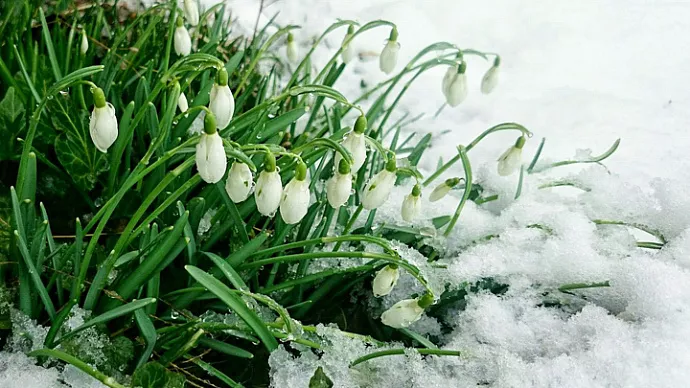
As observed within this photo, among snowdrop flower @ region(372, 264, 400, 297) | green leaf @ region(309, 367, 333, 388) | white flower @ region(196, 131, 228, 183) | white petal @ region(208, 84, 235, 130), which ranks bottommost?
green leaf @ region(309, 367, 333, 388)

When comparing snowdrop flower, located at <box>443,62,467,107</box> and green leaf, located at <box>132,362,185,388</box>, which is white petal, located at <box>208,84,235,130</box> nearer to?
green leaf, located at <box>132,362,185,388</box>

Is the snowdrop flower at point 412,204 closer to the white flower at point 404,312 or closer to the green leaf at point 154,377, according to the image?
the white flower at point 404,312

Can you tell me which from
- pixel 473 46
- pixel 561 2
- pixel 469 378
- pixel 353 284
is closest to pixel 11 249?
pixel 353 284

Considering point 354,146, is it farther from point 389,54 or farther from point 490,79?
point 490,79

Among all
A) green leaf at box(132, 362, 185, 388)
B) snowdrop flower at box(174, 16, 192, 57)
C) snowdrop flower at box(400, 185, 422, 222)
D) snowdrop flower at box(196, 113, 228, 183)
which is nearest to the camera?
snowdrop flower at box(196, 113, 228, 183)

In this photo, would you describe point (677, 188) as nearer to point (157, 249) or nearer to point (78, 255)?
point (157, 249)

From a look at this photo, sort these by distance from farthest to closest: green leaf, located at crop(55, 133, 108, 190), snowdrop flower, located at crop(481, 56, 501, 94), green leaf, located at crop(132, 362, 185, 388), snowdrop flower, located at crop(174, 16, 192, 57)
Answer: snowdrop flower, located at crop(481, 56, 501, 94) → snowdrop flower, located at crop(174, 16, 192, 57) → green leaf, located at crop(55, 133, 108, 190) → green leaf, located at crop(132, 362, 185, 388)

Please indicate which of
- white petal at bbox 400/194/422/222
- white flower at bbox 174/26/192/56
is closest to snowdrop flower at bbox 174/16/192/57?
white flower at bbox 174/26/192/56
